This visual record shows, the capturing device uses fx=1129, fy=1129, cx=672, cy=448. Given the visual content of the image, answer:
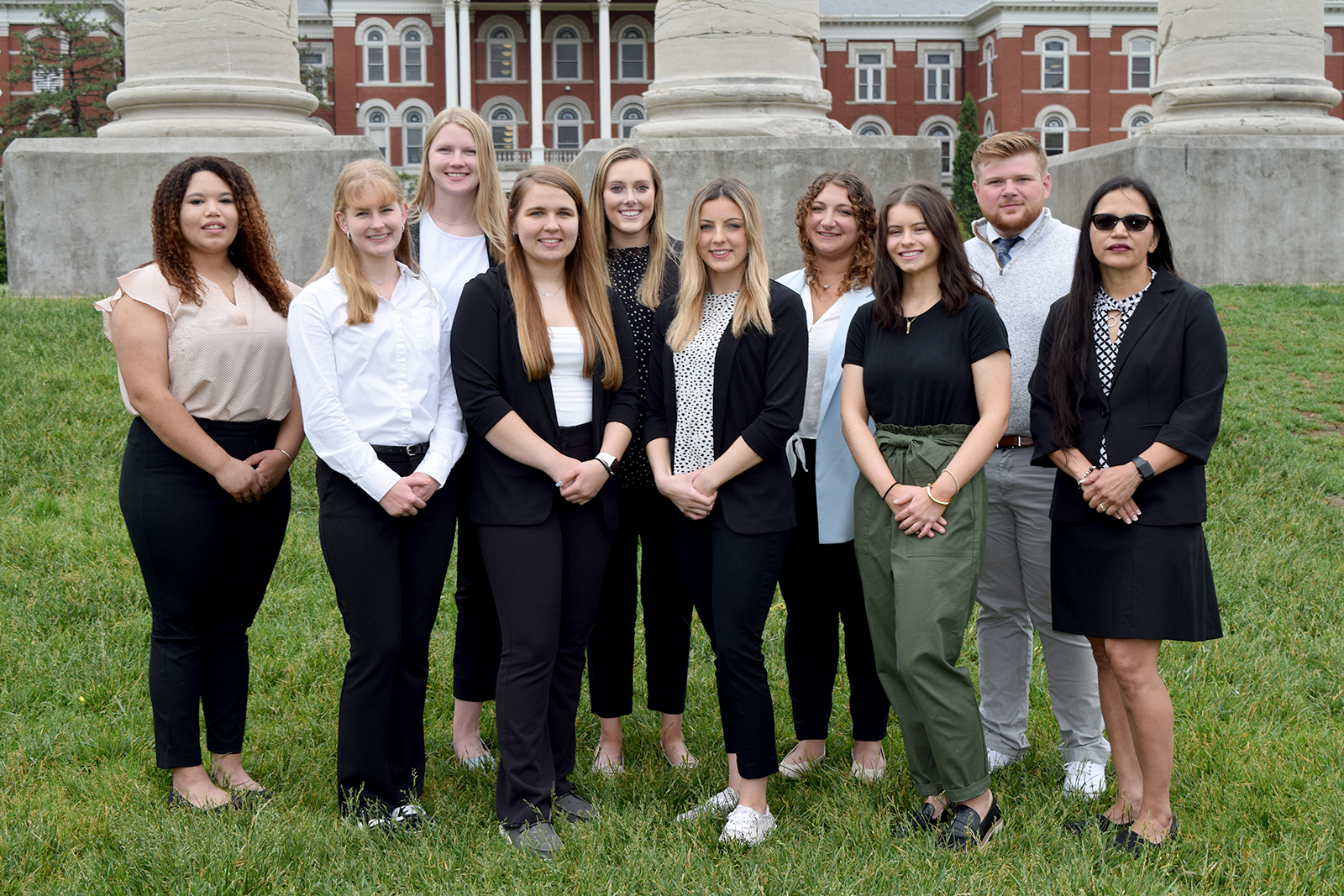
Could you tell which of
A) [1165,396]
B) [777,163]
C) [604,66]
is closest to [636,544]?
[1165,396]

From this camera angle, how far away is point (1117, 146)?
12.9 meters

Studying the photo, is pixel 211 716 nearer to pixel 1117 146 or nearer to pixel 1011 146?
pixel 1011 146

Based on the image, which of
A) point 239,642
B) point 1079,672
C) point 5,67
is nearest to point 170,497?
point 239,642

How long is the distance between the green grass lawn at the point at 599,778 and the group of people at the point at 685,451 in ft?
0.60

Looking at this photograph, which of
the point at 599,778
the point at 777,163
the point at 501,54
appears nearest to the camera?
the point at 599,778

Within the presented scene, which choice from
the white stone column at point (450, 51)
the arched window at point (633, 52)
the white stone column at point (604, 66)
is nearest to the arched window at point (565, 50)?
the white stone column at point (604, 66)

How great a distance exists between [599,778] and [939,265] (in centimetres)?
236

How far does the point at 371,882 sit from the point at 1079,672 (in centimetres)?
271

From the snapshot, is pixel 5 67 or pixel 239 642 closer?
pixel 239 642

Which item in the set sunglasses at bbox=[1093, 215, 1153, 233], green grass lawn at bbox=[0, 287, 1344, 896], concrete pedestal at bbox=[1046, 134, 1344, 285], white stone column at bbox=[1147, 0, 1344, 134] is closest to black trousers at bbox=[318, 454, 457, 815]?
green grass lawn at bbox=[0, 287, 1344, 896]

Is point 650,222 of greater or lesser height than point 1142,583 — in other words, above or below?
above

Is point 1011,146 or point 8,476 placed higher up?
point 1011,146

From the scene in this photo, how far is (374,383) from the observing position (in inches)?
154

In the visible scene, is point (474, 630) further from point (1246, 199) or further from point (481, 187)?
point (1246, 199)
